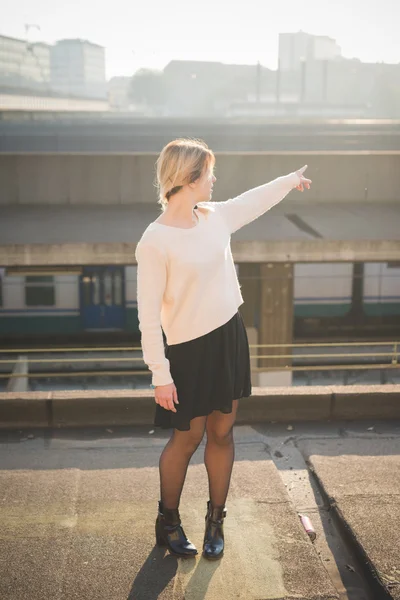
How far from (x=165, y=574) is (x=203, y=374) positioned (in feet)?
3.31

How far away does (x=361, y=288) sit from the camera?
62.4 feet

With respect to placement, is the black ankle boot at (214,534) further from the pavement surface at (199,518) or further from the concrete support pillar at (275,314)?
the concrete support pillar at (275,314)

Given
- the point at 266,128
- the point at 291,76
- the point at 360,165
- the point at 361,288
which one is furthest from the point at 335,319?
the point at 291,76

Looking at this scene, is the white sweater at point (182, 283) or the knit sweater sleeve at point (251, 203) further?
the knit sweater sleeve at point (251, 203)

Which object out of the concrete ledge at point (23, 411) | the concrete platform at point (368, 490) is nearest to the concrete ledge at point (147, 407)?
the concrete ledge at point (23, 411)

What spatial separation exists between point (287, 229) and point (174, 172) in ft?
38.3

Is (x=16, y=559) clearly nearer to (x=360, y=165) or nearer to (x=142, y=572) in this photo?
(x=142, y=572)

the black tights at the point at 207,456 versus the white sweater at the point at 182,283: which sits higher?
the white sweater at the point at 182,283

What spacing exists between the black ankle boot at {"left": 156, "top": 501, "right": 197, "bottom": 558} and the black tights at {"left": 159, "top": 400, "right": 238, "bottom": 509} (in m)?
0.05

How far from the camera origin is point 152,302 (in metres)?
3.08

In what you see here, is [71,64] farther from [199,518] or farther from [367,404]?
[199,518]

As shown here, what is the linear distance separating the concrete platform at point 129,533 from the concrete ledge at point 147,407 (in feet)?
1.58

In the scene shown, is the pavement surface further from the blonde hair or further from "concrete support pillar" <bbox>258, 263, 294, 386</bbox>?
"concrete support pillar" <bbox>258, 263, 294, 386</bbox>

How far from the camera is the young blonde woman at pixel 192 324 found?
3068mm
